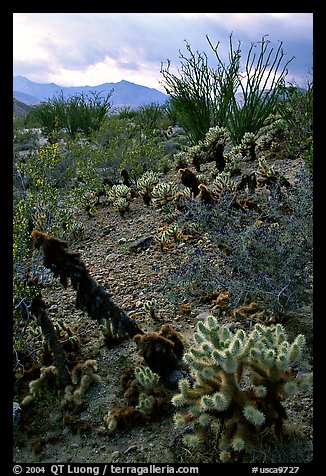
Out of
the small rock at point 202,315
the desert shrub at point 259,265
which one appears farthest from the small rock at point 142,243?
the small rock at point 202,315

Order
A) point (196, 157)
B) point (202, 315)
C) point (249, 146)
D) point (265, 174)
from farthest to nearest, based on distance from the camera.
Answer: point (196, 157), point (249, 146), point (265, 174), point (202, 315)

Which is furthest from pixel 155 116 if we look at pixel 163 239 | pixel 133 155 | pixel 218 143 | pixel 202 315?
pixel 202 315

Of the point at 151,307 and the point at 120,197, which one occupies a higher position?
the point at 120,197

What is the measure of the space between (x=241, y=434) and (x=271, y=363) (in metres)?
0.42

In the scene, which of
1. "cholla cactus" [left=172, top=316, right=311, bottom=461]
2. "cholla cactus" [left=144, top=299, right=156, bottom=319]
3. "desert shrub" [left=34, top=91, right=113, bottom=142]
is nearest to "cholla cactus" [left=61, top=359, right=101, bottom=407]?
"cholla cactus" [left=144, top=299, right=156, bottom=319]

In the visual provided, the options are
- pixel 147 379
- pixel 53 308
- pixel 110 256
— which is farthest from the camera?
pixel 110 256

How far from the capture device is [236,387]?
2.58m

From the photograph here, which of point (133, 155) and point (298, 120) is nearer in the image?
point (298, 120)

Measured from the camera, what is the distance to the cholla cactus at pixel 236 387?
246 centimetres

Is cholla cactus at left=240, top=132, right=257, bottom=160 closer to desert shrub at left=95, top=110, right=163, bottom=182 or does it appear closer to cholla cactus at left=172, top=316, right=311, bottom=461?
desert shrub at left=95, top=110, right=163, bottom=182

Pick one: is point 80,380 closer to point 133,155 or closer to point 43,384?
point 43,384

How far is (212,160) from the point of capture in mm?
9609
